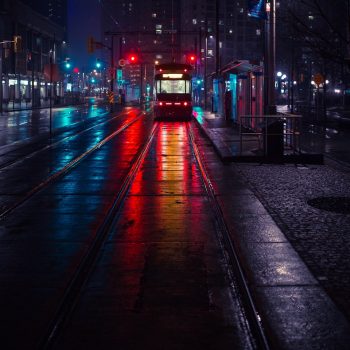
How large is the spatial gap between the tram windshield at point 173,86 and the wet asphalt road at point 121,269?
31192 millimetres

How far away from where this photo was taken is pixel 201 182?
1652 cm

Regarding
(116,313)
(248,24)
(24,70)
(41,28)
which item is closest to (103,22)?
(248,24)

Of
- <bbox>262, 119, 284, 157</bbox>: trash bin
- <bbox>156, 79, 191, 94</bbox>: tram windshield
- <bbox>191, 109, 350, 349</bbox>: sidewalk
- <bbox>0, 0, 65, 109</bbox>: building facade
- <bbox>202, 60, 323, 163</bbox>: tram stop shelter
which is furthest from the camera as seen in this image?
<bbox>0, 0, 65, 109</bbox>: building facade

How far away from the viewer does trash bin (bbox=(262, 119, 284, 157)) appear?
20.2m

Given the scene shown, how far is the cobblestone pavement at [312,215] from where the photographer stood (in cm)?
800

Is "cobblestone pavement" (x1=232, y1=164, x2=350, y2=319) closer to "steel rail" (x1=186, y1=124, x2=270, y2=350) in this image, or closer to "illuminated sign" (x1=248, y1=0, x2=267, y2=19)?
"steel rail" (x1=186, y1=124, x2=270, y2=350)

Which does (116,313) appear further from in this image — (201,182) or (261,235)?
(201,182)

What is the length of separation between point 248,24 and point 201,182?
189 meters

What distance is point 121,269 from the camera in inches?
326

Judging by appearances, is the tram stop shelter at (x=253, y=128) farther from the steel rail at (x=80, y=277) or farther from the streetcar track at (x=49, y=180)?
the steel rail at (x=80, y=277)

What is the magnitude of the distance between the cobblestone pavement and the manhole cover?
17 centimetres

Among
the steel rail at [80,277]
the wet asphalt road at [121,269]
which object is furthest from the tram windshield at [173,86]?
the steel rail at [80,277]

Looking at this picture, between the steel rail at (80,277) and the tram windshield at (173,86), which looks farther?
the tram windshield at (173,86)

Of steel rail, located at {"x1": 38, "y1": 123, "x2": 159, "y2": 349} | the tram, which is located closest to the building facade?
the tram
